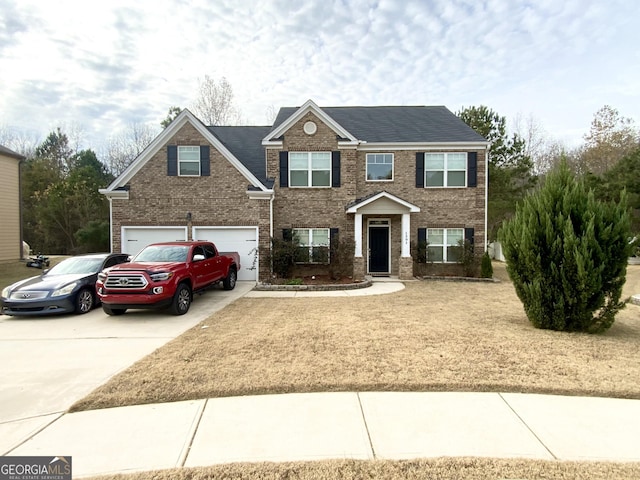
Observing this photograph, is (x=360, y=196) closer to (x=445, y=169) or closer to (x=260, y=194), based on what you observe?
(x=445, y=169)

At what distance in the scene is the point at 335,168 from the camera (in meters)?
16.0

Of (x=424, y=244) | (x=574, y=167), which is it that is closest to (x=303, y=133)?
(x=424, y=244)

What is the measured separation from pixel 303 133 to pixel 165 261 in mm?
8878

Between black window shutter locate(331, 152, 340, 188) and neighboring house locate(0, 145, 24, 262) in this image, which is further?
neighboring house locate(0, 145, 24, 262)

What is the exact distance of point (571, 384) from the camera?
14.9 feet

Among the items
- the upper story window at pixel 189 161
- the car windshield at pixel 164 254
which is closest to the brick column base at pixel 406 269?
the car windshield at pixel 164 254

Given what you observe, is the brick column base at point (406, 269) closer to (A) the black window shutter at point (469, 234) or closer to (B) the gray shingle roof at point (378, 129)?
(A) the black window shutter at point (469, 234)

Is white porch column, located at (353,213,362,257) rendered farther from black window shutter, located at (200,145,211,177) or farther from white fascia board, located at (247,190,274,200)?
black window shutter, located at (200,145,211,177)

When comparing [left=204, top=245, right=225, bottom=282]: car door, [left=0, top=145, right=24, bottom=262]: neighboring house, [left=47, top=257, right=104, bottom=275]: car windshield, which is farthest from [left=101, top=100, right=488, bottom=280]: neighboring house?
[left=0, top=145, right=24, bottom=262]: neighboring house

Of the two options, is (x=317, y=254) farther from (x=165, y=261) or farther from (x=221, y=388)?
(x=221, y=388)

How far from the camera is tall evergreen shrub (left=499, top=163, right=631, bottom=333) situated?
6.72 meters

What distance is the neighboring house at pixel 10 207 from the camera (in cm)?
1966

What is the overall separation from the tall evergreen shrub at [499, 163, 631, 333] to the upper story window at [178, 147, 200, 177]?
1216cm

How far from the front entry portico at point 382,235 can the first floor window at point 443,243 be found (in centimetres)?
124
